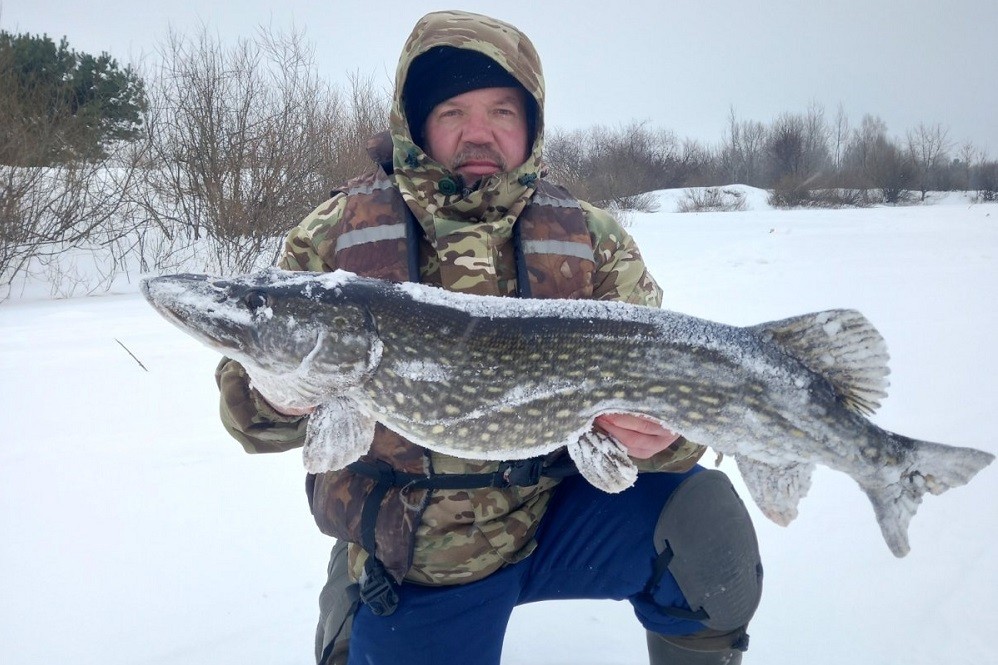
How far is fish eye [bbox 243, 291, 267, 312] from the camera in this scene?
5.02 feet

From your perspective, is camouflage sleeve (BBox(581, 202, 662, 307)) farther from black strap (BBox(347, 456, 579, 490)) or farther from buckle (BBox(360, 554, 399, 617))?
buckle (BBox(360, 554, 399, 617))

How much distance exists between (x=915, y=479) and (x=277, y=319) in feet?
5.58

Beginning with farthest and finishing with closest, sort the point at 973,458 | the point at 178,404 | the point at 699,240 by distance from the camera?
1. the point at 699,240
2. the point at 178,404
3. the point at 973,458

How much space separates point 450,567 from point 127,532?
4.98ft

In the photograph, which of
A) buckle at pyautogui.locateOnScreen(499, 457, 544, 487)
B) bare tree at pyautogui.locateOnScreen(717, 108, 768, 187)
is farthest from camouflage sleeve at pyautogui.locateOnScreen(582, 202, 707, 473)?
bare tree at pyautogui.locateOnScreen(717, 108, 768, 187)

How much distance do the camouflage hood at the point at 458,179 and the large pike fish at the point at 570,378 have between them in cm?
33

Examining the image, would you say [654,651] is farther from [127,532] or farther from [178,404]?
[178,404]

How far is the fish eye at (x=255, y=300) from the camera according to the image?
1530 millimetres

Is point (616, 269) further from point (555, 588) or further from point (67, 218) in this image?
point (67, 218)

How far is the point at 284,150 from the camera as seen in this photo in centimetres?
950

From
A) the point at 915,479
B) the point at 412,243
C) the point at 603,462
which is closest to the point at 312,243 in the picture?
the point at 412,243

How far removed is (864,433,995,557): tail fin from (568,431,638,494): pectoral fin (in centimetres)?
65

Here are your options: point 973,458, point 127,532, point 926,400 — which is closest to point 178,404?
point 127,532

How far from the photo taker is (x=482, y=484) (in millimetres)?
1764
